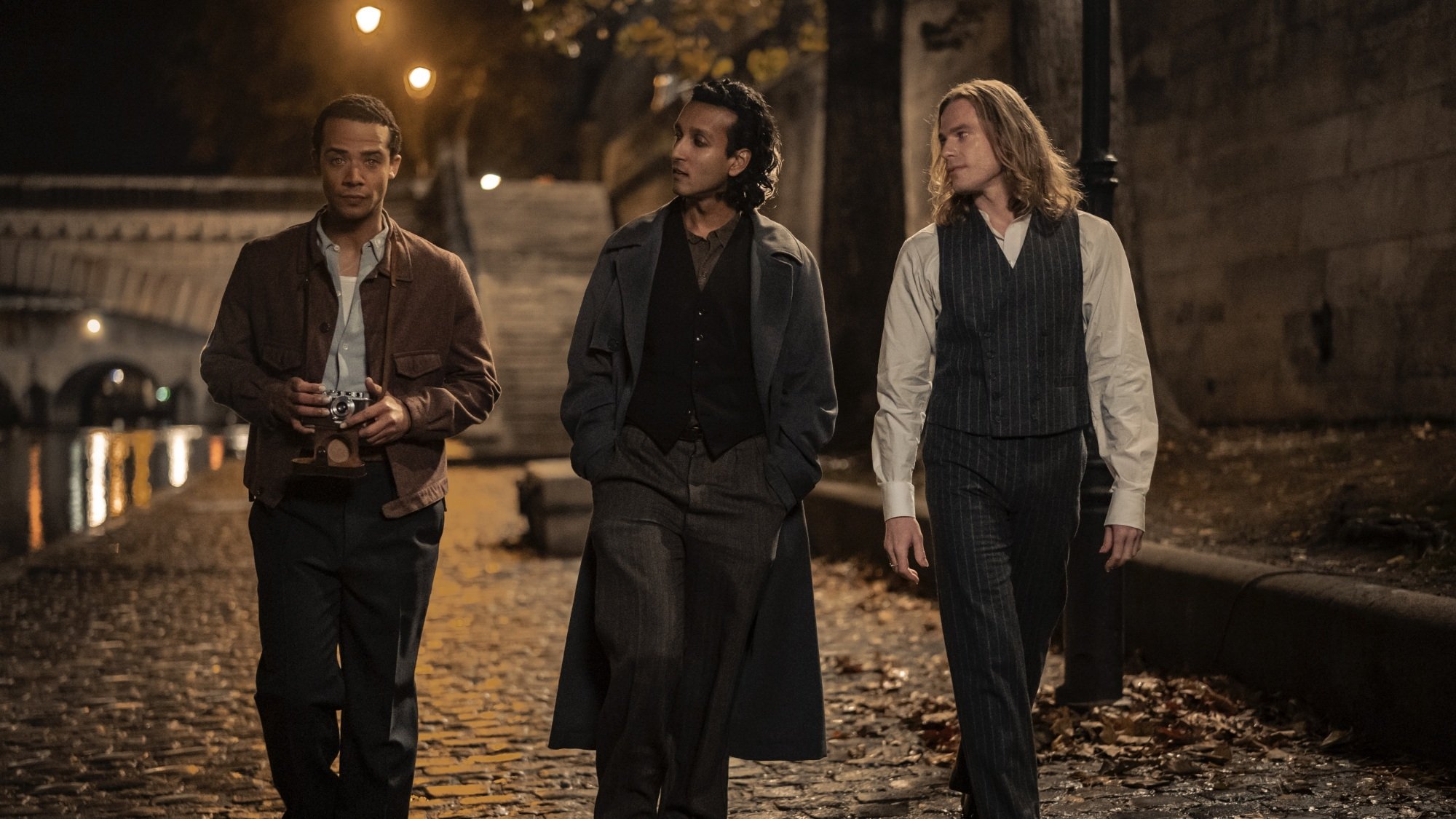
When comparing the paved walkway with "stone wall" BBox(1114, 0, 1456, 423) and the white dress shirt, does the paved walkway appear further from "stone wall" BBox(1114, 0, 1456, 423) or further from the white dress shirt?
"stone wall" BBox(1114, 0, 1456, 423)

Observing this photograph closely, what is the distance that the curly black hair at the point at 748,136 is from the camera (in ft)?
13.5

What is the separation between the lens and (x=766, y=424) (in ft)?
13.3

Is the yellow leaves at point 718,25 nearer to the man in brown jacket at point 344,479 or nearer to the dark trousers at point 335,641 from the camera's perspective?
the man in brown jacket at point 344,479

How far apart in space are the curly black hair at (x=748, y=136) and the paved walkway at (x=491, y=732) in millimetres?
1916

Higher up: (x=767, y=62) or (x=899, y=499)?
(x=767, y=62)

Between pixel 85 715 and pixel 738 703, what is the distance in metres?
3.64

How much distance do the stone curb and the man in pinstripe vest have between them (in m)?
1.70

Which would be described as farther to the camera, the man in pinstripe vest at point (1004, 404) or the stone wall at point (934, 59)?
the stone wall at point (934, 59)

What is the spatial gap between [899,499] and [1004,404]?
35cm

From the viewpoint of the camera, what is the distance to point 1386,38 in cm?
1081

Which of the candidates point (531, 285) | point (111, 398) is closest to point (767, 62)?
point (531, 285)

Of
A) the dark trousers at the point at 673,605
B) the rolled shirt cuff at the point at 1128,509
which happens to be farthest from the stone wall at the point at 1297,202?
the dark trousers at the point at 673,605

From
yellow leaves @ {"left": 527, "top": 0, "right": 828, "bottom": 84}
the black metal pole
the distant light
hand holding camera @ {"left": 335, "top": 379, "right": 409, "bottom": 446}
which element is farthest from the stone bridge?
hand holding camera @ {"left": 335, "top": 379, "right": 409, "bottom": 446}

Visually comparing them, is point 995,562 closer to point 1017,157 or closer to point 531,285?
point 1017,157
